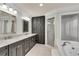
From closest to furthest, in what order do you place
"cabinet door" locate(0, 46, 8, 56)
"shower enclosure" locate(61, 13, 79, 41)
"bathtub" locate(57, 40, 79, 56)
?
"bathtub" locate(57, 40, 79, 56) < "cabinet door" locate(0, 46, 8, 56) < "shower enclosure" locate(61, 13, 79, 41)

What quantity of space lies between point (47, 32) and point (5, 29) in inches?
121

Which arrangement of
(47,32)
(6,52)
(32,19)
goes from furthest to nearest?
(47,32) → (32,19) → (6,52)

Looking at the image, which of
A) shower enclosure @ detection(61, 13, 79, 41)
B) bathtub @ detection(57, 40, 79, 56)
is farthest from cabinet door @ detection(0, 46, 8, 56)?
shower enclosure @ detection(61, 13, 79, 41)

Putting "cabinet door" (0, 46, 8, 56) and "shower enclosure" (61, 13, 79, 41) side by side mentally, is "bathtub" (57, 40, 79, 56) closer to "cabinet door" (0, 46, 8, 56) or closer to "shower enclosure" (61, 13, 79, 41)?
"shower enclosure" (61, 13, 79, 41)

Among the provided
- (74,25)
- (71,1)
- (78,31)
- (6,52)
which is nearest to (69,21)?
(74,25)

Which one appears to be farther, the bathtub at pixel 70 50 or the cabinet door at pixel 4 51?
the cabinet door at pixel 4 51

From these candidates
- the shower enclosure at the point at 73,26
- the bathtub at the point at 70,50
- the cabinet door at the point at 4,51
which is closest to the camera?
the bathtub at the point at 70,50

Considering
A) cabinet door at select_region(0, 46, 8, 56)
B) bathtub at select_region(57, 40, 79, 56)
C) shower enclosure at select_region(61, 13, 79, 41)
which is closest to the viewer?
bathtub at select_region(57, 40, 79, 56)

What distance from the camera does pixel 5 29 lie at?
2451 millimetres

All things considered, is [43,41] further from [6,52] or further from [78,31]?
[6,52]

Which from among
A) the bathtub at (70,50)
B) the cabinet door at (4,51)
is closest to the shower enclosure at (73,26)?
the bathtub at (70,50)

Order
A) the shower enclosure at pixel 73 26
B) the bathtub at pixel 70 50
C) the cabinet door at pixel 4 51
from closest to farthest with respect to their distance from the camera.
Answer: the bathtub at pixel 70 50 < the cabinet door at pixel 4 51 < the shower enclosure at pixel 73 26

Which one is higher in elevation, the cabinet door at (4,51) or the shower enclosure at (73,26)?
the shower enclosure at (73,26)

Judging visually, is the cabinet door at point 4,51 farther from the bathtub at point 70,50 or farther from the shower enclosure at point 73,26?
the shower enclosure at point 73,26
